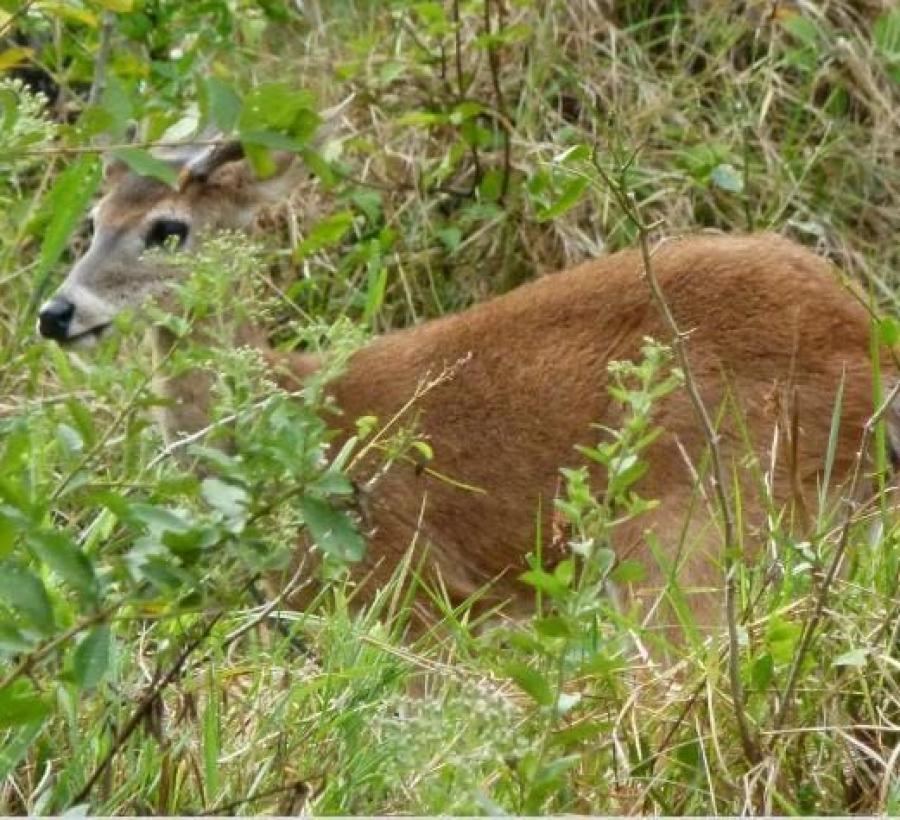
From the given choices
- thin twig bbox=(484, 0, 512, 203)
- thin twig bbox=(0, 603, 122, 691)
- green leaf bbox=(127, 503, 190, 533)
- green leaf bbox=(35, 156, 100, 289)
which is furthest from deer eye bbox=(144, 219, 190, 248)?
green leaf bbox=(127, 503, 190, 533)

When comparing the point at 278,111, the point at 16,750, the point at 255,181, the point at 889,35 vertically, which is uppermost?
the point at 278,111

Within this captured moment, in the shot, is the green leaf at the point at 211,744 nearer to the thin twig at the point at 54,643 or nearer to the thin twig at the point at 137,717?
the thin twig at the point at 137,717

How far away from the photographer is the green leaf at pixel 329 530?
127 inches

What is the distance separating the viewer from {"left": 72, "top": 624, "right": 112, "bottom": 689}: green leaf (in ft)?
10.2

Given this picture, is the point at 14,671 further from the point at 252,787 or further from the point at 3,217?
the point at 3,217

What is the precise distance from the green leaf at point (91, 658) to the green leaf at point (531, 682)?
1.83 ft

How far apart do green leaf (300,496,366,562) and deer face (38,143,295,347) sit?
2699 mm

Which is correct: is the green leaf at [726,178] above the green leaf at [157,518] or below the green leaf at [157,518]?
below

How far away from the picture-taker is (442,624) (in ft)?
15.2

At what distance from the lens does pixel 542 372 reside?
5.89 m

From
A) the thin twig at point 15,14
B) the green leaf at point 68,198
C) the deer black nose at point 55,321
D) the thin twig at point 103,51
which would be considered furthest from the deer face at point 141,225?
the thin twig at point 15,14

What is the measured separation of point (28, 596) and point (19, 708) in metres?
0.15

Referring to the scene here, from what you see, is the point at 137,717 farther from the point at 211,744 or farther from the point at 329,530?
the point at 329,530

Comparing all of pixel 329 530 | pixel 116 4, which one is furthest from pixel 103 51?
pixel 329 530
